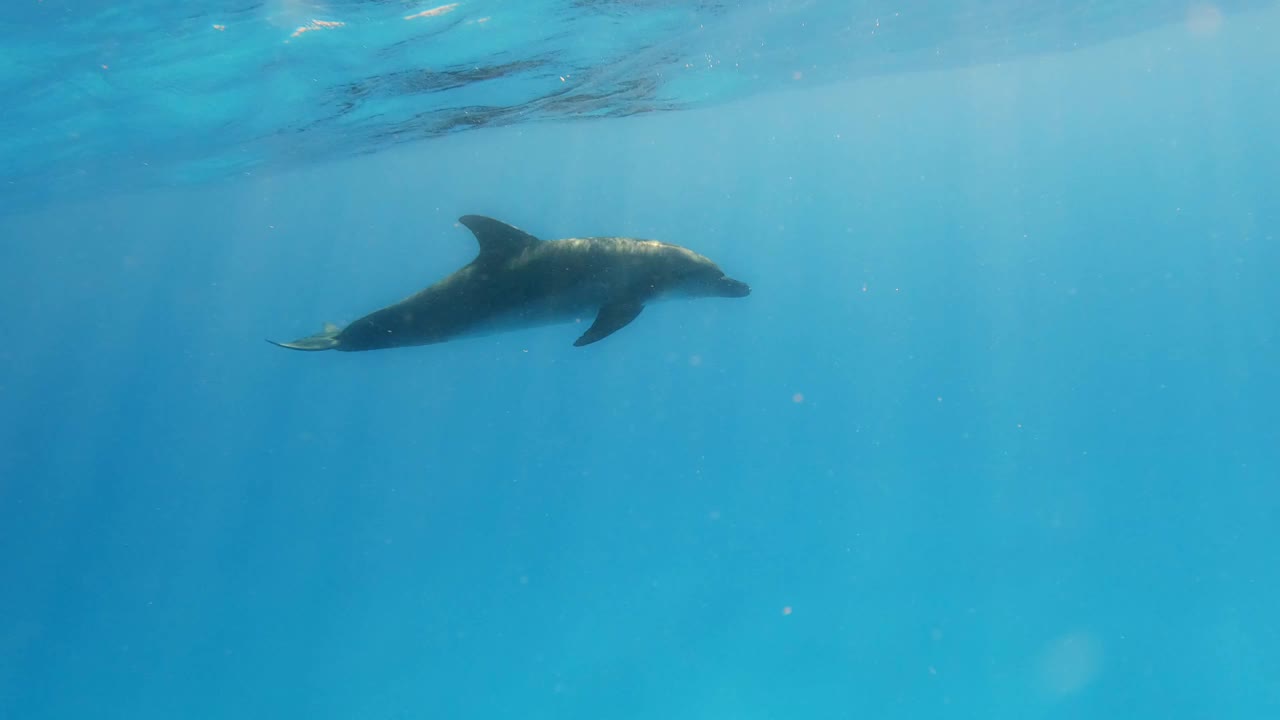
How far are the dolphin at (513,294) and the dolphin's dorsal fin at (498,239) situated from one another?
1 cm

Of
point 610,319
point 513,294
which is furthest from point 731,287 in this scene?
point 513,294

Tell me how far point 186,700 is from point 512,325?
3749 cm

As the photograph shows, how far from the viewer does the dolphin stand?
26.7ft

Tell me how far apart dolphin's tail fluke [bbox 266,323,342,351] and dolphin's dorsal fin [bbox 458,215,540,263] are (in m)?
1.98

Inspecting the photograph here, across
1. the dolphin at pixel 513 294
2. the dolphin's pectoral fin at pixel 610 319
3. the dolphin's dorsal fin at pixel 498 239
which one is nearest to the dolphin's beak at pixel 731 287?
the dolphin at pixel 513 294

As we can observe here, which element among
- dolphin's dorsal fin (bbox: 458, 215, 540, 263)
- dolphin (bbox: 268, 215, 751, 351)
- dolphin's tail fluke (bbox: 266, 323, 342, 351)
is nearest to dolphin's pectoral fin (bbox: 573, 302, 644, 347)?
dolphin (bbox: 268, 215, 751, 351)

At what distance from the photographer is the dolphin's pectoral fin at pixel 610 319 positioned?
790cm

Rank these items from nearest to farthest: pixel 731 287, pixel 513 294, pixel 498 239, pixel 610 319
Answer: pixel 498 239 → pixel 513 294 → pixel 610 319 → pixel 731 287

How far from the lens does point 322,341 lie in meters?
8.52

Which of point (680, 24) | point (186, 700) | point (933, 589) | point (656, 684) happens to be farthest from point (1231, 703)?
point (186, 700)

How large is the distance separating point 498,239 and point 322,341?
7.80 ft

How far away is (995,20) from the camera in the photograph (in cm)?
2164

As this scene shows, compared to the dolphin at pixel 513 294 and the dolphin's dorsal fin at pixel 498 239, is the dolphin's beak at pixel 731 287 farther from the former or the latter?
the dolphin's dorsal fin at pixel 498 239

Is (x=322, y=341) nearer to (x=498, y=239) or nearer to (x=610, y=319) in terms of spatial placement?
(x=498, y=239)
